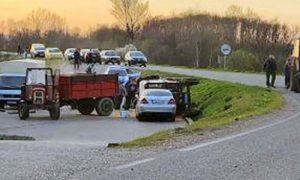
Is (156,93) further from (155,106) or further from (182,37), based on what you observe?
(182,37)

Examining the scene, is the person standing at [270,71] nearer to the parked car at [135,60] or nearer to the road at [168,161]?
the road at [168,161]

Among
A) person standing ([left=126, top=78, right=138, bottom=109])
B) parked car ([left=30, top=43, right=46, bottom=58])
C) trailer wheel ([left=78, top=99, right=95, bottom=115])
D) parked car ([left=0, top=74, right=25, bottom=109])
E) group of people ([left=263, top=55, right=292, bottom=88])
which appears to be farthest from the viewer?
parked car ([left=30, top=43, right=46, bottom=58])

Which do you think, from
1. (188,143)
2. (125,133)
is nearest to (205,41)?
(125,133)

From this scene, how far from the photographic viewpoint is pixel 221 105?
34.2 meters

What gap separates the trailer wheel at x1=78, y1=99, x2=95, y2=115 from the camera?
36875 mm

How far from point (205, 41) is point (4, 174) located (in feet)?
377

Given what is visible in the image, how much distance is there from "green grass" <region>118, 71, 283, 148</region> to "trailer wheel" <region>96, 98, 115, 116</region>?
201 inches

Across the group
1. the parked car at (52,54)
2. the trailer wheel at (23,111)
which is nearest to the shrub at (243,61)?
the parked car at (52,54)

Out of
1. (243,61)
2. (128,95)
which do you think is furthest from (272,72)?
(243,61)

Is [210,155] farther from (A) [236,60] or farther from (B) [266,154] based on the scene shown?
(A) [236,60]

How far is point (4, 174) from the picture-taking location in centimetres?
1066

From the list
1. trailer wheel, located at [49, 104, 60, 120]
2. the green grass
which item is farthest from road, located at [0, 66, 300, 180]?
trailer wheel, located at [49, 104, 60, 120]

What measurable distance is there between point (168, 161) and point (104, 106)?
2477 cm

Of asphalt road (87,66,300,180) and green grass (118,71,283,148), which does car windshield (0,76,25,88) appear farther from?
asphalt road (87,66,300,180)
